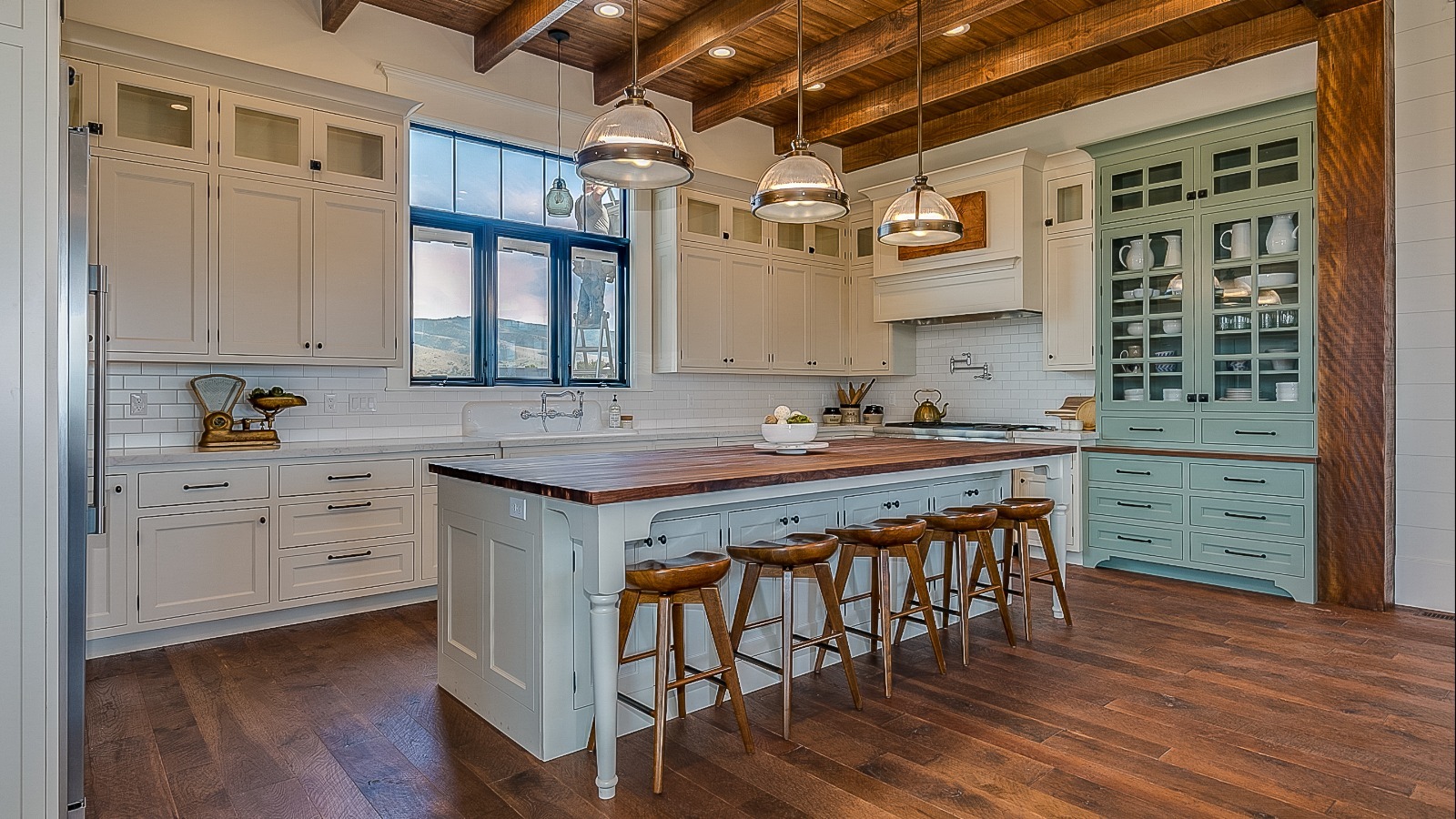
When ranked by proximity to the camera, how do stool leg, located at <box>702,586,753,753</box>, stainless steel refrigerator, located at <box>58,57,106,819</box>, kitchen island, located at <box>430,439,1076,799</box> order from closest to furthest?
stainless steel refrigerator, located at <box>58,57,106,819</box> < kitchen island, located at <box>430,439,1076,799</box> < stool leg, located at <box>702,586,753,753</box>

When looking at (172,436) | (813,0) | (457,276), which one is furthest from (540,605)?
(813,0)

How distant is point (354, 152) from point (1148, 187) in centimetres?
471

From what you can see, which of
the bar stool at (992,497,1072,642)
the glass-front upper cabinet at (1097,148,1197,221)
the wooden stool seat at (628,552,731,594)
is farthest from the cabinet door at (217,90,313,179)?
the glass-front upper cabinet at (1097,148,1197,221)

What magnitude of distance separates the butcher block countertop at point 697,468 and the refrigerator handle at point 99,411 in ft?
3.43

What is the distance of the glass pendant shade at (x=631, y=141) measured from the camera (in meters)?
2.92

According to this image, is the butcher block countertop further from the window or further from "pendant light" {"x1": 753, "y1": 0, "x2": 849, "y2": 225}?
the window

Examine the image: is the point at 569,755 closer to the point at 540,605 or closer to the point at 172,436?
the point at 540,605

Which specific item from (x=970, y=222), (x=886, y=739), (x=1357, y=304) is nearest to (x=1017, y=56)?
(x=970, y=222)

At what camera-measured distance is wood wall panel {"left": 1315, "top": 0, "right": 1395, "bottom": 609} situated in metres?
4.38

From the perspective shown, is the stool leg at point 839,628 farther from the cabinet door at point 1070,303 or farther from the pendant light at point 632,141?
the cabinet door at point 1070,303

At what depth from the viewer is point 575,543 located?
280 centimetres

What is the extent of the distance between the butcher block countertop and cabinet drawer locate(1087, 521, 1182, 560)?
142cm

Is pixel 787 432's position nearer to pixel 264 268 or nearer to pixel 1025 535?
pixel 1025 535

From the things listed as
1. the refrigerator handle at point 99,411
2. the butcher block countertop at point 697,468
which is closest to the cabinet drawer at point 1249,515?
the butcher block countertop at point 697,468
